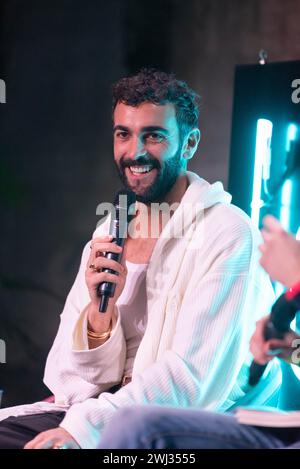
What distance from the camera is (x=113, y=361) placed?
226cm

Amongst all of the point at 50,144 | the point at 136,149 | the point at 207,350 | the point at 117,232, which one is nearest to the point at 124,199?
the point at 117,232

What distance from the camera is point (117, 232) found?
2.12 metres

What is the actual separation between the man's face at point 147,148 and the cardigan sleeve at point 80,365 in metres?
0.41

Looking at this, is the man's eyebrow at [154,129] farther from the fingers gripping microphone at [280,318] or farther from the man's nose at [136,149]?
the fingers gripping microphone at [280,318]

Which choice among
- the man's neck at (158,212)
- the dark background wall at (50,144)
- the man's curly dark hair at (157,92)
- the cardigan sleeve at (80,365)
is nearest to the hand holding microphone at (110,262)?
the cardigan sleeve at (80,365)

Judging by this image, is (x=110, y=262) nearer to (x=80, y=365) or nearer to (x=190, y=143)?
(x=80, y=365)

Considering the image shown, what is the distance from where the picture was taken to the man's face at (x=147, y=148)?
2.33 meters

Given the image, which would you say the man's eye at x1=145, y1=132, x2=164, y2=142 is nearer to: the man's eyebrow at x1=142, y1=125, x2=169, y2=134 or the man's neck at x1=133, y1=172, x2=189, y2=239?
the man's eyebrow at x1=142, y1=125, x2=169, y2=134

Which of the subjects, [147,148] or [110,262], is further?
[147,148]

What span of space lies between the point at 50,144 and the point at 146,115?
1.36m

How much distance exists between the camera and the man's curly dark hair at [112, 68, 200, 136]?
2336mm

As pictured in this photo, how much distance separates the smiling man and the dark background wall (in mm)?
1088
